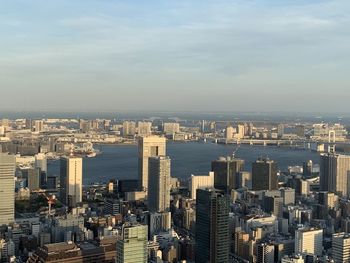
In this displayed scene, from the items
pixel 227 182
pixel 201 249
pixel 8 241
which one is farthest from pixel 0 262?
pixel 227 182

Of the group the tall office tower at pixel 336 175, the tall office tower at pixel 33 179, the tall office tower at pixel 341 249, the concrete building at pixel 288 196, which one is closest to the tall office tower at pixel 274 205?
the concrete building at pixel 288 196

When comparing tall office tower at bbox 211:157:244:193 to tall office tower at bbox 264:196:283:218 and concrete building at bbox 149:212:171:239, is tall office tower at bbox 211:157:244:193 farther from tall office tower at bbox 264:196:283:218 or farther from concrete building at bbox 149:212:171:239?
concrete building at bbox 149:212:171:239

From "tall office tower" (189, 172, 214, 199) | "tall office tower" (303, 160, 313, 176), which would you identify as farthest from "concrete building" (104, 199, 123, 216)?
"tall office tower" (303, 160, 313, 176)

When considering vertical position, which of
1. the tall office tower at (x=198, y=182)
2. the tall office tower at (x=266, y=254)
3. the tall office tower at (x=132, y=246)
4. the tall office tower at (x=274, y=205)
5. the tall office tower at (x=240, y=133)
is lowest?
the tall office tower at (x=266, y=254)

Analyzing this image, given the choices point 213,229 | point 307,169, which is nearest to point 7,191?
point 213,229

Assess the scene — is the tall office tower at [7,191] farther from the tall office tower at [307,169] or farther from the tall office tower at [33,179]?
the tall office tower at [307,169]

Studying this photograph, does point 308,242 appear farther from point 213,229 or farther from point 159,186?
point 159,186
